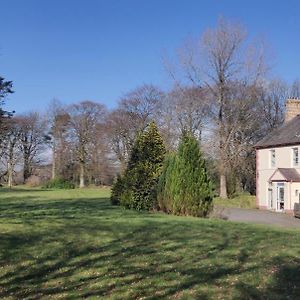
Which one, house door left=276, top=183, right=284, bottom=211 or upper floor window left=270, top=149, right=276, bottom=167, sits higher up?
upper floor window left=270, top=149, right=276, bottom=167

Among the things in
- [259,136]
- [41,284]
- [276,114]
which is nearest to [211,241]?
[41,284]

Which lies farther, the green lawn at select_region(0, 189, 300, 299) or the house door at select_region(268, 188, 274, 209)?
the house door at select_region(268, 188, 274, 209)

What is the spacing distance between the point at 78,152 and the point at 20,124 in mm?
11855

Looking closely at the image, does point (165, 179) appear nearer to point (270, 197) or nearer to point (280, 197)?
point (280, 197)

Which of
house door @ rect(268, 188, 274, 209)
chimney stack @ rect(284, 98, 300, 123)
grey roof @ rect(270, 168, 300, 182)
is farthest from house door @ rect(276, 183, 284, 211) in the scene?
chimney stack @ rect(284, 98, 300, 123)

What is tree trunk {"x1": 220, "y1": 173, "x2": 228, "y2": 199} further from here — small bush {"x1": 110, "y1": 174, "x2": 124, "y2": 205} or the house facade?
small bush {"x1": 110, "y1": 174, "x2": 124, "y2": 205}

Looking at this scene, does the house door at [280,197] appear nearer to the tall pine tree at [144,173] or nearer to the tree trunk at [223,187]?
the tree trunk at [223,187]

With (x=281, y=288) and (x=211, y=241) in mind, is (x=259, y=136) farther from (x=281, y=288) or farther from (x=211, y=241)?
(x=281, y=288)

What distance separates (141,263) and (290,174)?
30179 millimetres

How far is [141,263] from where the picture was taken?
9.50 metres

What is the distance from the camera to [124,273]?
8.76 meters

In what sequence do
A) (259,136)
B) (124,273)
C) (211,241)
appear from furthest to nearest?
(259,136)
(211,241)
(124,273)

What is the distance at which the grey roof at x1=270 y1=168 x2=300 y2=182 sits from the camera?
37.0 meters

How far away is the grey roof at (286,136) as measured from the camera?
38303 mm
